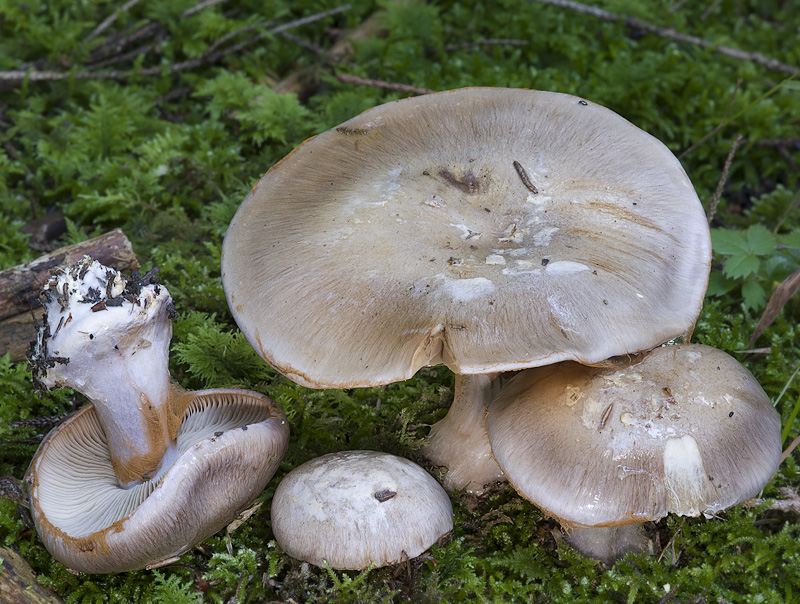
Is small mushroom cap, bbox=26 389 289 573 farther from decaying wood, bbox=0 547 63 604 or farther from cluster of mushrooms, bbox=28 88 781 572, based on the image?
decaying wood, bbox=0 547 63 604

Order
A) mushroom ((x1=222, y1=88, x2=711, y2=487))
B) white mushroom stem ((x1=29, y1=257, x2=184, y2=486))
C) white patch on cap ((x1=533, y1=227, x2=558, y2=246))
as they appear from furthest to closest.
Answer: white patch on cap ((x1=533, y1=227, x2=558, y2=246)) < white mushroom stem ((x1=29, y1=257, x2=184, y2=486)) < mushroom ((x1=222, y1=88, x2=711, y2=487))

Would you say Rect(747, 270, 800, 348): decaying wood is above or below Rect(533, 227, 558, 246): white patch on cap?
below

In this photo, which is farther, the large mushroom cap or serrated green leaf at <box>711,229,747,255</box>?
serrated green leaf at <box>711,229,747,255</box>

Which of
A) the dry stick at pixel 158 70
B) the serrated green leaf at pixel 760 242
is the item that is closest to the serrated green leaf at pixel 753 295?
the serrated green leaf at pixel 760 242

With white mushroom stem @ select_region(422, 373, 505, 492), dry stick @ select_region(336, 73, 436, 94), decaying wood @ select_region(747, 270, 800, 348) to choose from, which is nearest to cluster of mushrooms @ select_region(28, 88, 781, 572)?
white mushroom stem @ select_region(422, 373, 505, 492)

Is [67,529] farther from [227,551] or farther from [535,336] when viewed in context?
[535,336]

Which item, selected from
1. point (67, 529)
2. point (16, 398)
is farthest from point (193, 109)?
point (67, 529)
